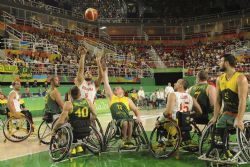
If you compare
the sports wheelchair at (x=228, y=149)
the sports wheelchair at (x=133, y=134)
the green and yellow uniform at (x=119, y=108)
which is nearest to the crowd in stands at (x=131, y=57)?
the green and yellow uniform at (x=119, y=108)

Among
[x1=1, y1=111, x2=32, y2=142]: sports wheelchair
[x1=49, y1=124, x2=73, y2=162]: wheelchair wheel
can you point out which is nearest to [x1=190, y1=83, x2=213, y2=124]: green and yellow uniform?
[x1=49, y1=124, x2=73, y2=162]: wheelchair wheel

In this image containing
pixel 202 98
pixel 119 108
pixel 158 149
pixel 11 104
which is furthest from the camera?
pixel 11 104

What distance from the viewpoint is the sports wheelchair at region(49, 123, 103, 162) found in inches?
255

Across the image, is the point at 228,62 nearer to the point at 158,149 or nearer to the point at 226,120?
the point at 226,120

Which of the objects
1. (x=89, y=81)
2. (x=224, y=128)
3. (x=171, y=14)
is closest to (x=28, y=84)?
(x=89, y=81)

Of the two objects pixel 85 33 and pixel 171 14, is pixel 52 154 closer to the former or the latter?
pixel 85 33

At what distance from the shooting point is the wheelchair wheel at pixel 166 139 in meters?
6.46

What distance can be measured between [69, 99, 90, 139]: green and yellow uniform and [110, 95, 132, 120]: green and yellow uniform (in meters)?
0.73

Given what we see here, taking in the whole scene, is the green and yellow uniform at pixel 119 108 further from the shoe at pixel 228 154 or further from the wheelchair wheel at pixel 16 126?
the wheelchair wheel at pixel 16 126

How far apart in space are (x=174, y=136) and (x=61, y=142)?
6.94 feet

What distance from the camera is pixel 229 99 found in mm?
5426

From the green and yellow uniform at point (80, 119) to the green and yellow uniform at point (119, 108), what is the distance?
731mm

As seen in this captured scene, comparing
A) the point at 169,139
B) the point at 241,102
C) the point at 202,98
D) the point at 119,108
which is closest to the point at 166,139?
the point at 169,139

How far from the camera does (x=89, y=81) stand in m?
8.24
